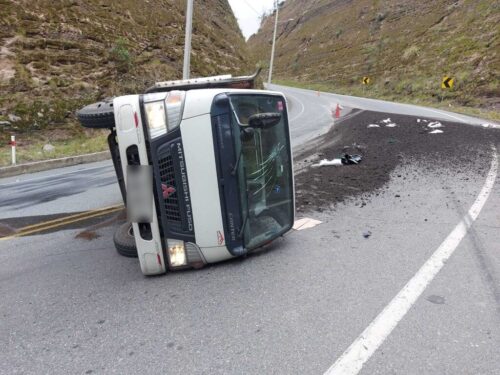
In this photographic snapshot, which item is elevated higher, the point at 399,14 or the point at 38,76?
the point at 399,14

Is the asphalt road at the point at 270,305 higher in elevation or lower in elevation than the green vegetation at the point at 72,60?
lower

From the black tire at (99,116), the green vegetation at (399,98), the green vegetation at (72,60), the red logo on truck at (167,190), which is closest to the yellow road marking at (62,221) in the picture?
the black tire at (99,116)

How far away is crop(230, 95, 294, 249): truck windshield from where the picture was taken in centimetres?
370

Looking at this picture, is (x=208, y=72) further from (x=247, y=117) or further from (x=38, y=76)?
(x=247, y=117)

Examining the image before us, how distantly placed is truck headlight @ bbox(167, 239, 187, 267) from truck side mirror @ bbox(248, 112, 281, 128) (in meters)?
1.36

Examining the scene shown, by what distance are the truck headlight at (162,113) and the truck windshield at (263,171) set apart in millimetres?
513

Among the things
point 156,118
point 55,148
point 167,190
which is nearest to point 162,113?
point 156,118

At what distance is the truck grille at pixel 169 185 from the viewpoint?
352 centimetres

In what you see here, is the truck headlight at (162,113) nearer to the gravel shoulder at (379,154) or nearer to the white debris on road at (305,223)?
the white debris on road at (305,223)

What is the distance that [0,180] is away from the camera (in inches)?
370

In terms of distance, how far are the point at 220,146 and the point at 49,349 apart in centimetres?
211

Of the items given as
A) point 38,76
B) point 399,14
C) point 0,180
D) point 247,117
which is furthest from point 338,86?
point 247,117

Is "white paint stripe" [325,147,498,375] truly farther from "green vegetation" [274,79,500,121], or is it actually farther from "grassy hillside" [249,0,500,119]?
"grassy hillside" [249,0,500,119]

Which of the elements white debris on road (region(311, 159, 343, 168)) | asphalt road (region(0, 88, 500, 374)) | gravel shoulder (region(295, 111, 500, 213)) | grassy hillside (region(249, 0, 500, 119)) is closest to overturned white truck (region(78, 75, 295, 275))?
asphalt road (region(0, 88, 500, 374))
